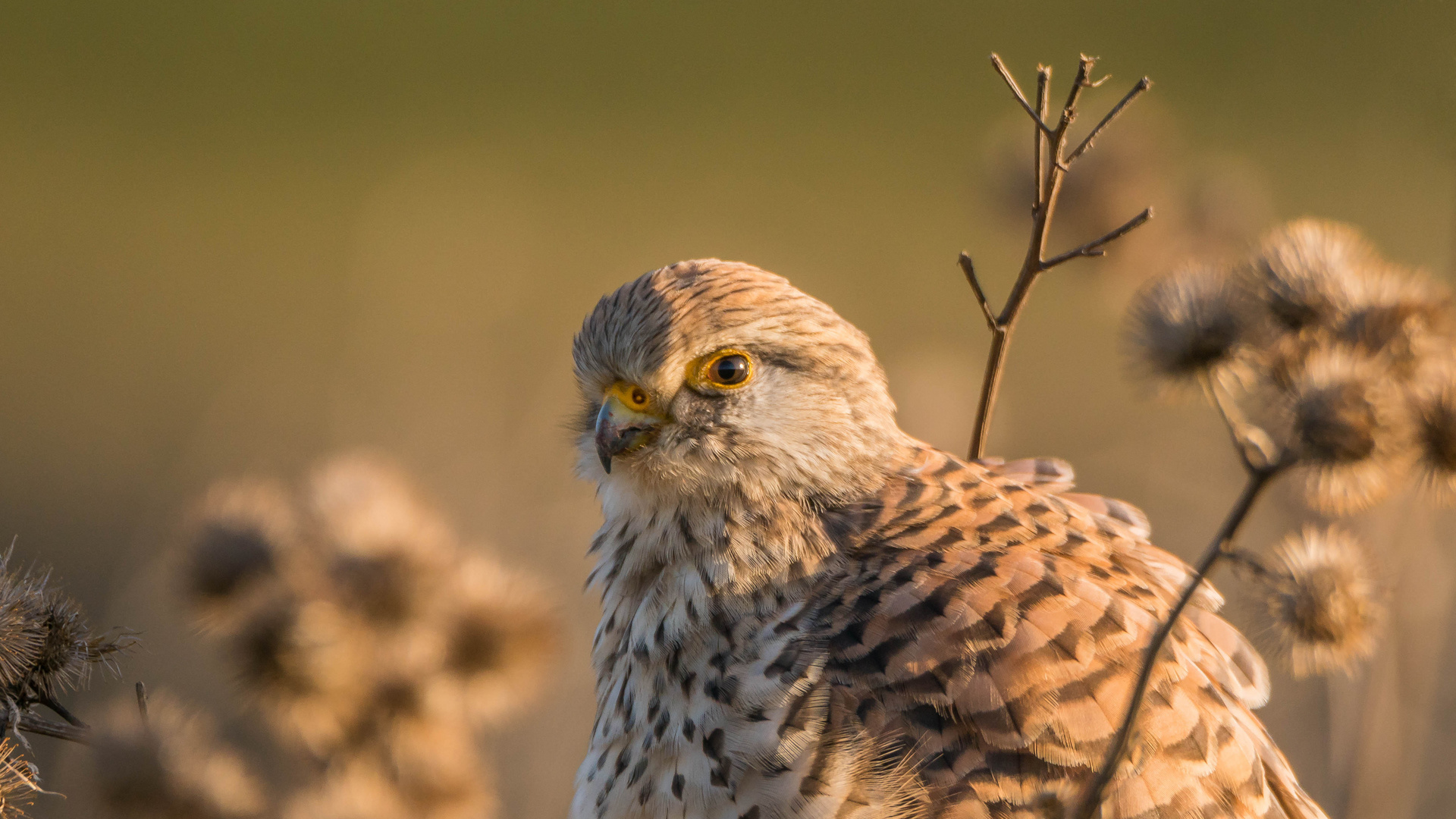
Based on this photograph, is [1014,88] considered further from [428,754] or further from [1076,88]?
[428,754]

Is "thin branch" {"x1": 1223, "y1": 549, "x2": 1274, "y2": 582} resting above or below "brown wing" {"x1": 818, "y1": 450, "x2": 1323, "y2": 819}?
above

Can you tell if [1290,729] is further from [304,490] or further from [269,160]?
[269,160]

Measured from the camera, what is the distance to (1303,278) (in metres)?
2.23

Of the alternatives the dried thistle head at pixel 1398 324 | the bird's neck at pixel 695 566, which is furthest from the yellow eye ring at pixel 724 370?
the dried thistle head at pixel 1398 324

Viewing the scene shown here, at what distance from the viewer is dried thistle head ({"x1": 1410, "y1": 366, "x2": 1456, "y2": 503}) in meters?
2.12

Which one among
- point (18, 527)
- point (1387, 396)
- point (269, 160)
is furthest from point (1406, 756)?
point (269, 160)

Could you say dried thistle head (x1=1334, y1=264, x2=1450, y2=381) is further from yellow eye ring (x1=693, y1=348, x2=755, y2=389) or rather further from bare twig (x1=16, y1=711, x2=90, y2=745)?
bare twig (x1=16, y1=711, x2=90, y2=745)

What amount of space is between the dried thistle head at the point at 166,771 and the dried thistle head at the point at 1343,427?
2.20 m

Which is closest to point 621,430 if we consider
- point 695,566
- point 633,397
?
point 633,397

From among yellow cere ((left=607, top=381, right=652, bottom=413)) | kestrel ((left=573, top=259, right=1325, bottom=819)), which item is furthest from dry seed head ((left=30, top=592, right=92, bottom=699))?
yellow cere ((left=607, top=381, right=652, bottom=413))

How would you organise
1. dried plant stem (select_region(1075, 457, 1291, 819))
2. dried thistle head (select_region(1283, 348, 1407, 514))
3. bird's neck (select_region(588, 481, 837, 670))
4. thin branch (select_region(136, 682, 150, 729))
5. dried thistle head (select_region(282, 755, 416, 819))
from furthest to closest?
dried thistle head (select_region(282, 755, 416, 819))
bird's neck (select_region(588, 481, 837, 670))
thin branch (select_region(136, 682, 150, 729))
dried thistle head (select_region(1283, 348, 1407, 514))
dried plant stem (select_region(1075, 457, 1291, 819))

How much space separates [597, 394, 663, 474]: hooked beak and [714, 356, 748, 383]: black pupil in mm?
162

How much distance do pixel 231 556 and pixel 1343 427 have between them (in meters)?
2.40

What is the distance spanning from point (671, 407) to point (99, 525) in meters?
7.05
